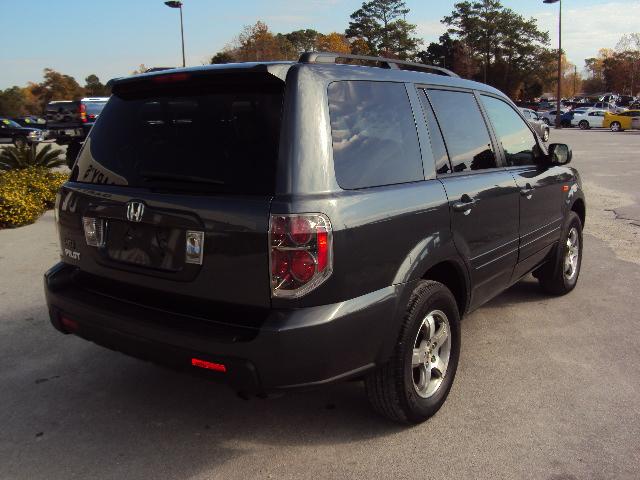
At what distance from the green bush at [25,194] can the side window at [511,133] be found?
601 cm

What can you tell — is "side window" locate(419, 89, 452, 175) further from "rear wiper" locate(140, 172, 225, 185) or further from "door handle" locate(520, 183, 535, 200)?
"rear wiper" locate(140, 172, 225, 185)

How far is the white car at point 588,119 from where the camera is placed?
40.6m

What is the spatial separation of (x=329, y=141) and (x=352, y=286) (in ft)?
2.16

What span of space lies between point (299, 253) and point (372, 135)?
2.63ft

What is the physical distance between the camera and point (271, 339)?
2.33 m

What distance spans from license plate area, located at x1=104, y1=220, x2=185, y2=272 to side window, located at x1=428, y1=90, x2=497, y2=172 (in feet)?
5.64

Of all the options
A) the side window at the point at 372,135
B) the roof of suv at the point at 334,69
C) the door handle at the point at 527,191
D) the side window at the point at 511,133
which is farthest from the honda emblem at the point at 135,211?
the door handle at the point at 527,191

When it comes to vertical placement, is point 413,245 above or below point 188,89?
below

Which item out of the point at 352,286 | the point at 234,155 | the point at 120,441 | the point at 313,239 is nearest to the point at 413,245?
the point at 352,286

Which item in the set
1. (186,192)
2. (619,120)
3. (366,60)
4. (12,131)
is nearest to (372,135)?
(366,60)

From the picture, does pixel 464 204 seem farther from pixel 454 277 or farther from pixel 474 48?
pixel 474 48

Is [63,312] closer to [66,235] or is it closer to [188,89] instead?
[66,235]

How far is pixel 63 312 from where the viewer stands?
9.87ft

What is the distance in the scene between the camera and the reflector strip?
7.95 ft
